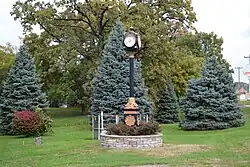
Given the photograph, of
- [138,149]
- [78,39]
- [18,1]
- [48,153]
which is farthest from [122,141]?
[18,1]

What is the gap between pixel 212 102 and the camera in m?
23.1

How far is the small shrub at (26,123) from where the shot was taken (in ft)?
68.4

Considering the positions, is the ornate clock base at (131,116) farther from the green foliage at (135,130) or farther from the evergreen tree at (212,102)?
the evergreen tree at (212,102)

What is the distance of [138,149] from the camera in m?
13.9

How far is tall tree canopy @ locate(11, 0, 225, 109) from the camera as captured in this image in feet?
90.6

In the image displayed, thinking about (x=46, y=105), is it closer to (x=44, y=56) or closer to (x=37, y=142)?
(x=44, y=56)

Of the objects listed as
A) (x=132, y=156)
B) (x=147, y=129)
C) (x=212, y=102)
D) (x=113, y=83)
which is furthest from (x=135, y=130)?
(x=113, y=83)

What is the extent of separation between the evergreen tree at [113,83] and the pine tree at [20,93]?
332 centimetres

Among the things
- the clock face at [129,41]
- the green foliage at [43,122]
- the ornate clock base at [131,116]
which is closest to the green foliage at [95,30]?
the green foliage at [43,122]

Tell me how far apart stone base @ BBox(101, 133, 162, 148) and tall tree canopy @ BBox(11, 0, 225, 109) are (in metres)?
13.0

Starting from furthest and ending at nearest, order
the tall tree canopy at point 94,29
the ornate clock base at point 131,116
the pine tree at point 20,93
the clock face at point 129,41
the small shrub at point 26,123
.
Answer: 1. the tall tree canopy at point 94,29
2. the pine tree at point 20,93
3. the small shrub at point 26,123
4. the clock face at point 129,41
5. the ornate clock base at point 131,116

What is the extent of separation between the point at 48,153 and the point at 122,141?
2453 mm

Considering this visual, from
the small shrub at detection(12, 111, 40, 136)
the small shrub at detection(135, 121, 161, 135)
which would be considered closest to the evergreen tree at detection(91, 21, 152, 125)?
the small shrub at detection(12, 111, 40, 136)

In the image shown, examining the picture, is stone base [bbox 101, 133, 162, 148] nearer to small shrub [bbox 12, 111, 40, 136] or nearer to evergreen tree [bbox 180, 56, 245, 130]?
small shrub [bbox 12, 111, 40, 136]
